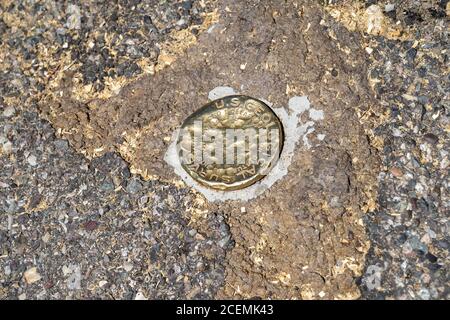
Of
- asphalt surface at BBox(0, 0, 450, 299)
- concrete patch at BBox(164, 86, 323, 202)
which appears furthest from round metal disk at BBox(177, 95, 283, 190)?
asphalt surface at BBox(0, 0, 450, 299)

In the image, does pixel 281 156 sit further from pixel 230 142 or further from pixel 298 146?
pixel 230 142

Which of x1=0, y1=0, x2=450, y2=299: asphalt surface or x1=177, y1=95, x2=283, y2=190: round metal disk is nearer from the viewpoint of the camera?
x1=0, y1=0, x2=450, y2=299: asphalt surface

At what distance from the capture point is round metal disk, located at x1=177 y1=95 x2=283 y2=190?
2.56 meters

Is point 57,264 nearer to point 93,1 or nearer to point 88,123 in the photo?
point 88,123

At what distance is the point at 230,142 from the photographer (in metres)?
2.62

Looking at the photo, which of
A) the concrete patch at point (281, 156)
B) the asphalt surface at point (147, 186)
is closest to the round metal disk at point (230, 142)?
the concrete patch at point (281, 156)

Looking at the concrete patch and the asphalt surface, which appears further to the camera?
the concrete patch

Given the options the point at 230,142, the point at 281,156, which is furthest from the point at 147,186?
the point at 281,156

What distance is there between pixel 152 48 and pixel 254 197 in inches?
35.7

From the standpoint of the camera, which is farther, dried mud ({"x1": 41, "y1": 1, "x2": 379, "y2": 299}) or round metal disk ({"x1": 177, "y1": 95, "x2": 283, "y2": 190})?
round metal disk ({"x1": 177, "y1": 95, "x2": 283, "y2": 190})

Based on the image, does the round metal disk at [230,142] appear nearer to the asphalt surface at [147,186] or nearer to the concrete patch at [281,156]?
the concrete patch at [281,156]

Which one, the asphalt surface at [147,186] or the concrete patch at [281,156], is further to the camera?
the concrete patch at [281,156]

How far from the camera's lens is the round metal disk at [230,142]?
8.39 ft

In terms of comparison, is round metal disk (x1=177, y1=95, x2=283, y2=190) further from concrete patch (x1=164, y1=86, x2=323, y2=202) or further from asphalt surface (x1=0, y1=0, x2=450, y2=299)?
asphalt surface (x1=0, y1=0, x2=450, y2=299)
